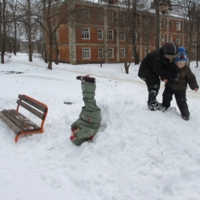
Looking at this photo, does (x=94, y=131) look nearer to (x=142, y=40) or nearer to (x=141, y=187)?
(x=141, y=187)

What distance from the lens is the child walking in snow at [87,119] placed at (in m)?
4.23

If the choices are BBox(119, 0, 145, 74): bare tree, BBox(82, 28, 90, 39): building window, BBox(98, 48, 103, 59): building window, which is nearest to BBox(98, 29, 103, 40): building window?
BBox(98, 48, 103, 59): building window

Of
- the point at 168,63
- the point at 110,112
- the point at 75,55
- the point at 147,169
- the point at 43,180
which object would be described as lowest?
the point at 43,180

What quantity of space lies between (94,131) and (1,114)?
9.77 feet

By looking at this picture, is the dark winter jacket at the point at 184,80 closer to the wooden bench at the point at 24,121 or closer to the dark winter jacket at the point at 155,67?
the dark winter jacket at the point at 155,67

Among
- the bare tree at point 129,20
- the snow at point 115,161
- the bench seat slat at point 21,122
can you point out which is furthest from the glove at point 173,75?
the bare tree at point 129,20

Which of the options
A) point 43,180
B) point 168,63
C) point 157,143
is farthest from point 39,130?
point 168,63

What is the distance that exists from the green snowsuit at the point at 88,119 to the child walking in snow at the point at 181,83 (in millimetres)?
1356

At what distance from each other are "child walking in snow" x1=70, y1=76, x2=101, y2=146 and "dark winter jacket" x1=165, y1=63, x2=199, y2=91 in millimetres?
1576

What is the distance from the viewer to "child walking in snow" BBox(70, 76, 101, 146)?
13.9 ft

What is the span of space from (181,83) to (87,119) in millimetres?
1947

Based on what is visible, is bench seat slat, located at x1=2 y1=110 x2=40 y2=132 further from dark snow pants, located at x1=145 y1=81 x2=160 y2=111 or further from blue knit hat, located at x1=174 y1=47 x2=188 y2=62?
blue knit hat, located at x1=174 y1=47 x2=188 y2=62

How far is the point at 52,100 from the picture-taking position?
25.2 feet

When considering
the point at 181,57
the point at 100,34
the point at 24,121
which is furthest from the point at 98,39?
the point at 181,57
